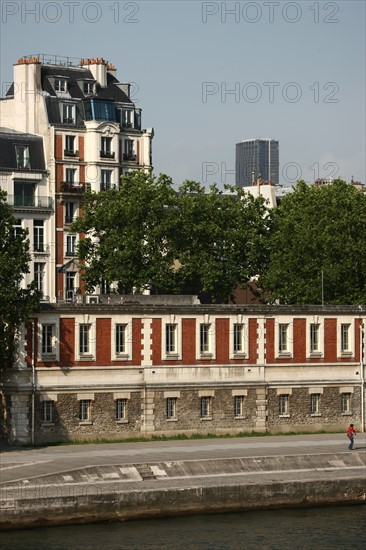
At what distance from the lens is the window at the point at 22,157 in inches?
5064

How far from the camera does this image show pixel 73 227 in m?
121

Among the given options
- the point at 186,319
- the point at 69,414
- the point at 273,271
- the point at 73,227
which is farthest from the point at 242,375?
the point at 73,227

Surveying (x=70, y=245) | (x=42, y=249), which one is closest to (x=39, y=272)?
(x=42, y=249)

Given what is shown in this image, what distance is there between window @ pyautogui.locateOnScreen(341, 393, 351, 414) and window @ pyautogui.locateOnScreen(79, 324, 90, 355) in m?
16.3

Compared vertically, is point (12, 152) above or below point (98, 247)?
above

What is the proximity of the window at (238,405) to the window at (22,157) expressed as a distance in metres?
46.7

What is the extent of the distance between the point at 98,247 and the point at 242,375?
33.6 metres

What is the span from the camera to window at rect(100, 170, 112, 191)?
131 metres

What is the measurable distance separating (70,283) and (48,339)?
47191 mm

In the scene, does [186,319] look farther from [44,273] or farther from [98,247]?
[44,273]

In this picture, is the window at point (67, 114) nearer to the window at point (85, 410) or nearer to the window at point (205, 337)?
the window at point (205, 337)

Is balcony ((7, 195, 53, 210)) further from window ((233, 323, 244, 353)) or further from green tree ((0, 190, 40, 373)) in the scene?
green tree ((0, 190, 40, 373))

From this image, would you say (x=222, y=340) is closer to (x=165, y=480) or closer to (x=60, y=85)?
(x=165, y=480)

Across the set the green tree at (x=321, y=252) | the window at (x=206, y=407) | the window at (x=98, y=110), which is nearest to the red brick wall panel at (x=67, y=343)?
the window at (x=206, y=407)
